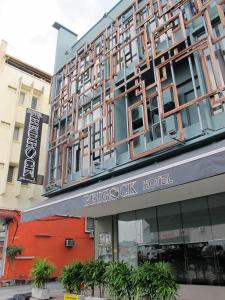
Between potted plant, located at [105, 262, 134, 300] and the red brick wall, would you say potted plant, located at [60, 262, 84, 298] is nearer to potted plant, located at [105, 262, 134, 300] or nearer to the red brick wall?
potted plant, located at [105, 262, 134, 300]

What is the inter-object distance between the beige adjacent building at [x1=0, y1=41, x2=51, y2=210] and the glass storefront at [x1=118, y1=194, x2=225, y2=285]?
7944 mm

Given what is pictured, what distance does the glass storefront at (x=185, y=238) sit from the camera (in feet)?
33.4

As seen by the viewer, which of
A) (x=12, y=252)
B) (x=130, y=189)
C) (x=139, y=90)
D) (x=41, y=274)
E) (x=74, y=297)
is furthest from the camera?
(x=12, y=252)

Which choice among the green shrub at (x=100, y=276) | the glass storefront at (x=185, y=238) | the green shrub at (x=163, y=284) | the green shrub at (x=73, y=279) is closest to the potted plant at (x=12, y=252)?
the glass storefront at (x=185, y=238)

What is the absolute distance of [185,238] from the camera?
11062 millimetres

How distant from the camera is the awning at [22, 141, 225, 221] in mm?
6789

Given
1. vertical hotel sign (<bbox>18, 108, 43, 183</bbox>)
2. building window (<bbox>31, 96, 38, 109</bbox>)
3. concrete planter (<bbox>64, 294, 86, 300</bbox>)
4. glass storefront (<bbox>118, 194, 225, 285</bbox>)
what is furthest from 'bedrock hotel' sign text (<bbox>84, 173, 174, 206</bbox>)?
building window (<bbox>31, 96, 38, 109</bbox>)

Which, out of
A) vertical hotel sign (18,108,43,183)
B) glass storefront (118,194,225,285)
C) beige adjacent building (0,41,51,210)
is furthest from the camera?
beige adjacent building (0,41,51,210)

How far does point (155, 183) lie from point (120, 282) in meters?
2.90

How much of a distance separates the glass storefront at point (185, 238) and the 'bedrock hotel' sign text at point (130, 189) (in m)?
3.79

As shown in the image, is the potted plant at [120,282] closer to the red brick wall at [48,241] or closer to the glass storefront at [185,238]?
the glass storefront at [185,238]

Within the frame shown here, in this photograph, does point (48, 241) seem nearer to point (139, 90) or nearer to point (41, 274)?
point (41, 274)

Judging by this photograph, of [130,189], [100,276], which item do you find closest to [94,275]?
[100,276]

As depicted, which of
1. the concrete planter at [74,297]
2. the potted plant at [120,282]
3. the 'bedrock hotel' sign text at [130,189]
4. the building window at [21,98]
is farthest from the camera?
the building window at [21,98]
